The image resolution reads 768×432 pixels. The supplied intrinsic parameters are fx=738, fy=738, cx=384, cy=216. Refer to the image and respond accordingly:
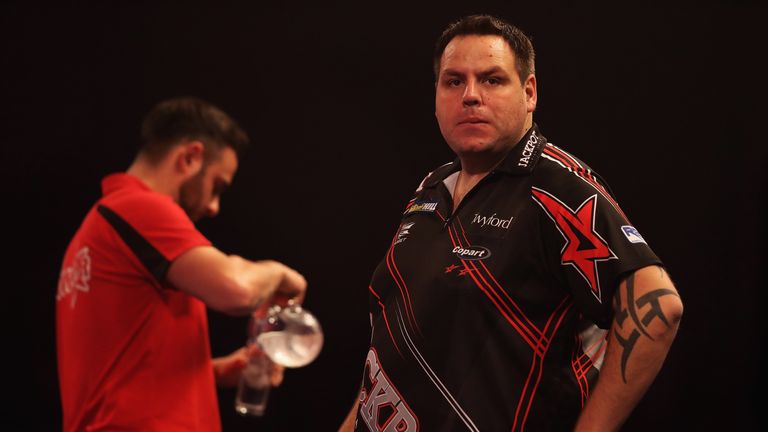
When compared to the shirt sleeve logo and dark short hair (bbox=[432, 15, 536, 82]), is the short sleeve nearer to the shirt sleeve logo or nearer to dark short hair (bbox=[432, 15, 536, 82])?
the shirt sleeve logo

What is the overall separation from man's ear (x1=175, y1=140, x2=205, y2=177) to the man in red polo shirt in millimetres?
108

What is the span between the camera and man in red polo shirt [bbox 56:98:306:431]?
159 centimetres

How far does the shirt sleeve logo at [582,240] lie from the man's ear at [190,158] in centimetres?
106

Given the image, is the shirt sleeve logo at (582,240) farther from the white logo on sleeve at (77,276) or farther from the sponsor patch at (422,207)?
the white logo on sleeve at (77,276)

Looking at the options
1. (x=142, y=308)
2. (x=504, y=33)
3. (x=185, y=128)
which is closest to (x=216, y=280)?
(x=142, y=308)

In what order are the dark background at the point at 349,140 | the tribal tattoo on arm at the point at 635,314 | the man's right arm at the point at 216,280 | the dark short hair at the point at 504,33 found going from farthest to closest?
the dark background at the point at 349,140, the man's right arm at the point at 216,280, the dark short hair at the point at 504,33, the tribal tattoo on arm at the point at 635,314

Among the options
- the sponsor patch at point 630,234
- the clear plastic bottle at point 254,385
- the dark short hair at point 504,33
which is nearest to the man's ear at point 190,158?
the clear plastic bottle at point 254,385

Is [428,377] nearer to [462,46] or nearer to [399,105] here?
[462,46]

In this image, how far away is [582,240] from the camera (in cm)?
99

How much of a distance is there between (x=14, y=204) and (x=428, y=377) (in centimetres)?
171

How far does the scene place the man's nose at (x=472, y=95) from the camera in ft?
3.82

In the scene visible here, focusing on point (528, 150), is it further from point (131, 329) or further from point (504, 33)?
point (131, 329)

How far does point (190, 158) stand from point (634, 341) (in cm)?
124

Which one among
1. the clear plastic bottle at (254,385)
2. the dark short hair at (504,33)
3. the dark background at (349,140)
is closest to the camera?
the dark short hair at (504,33)
